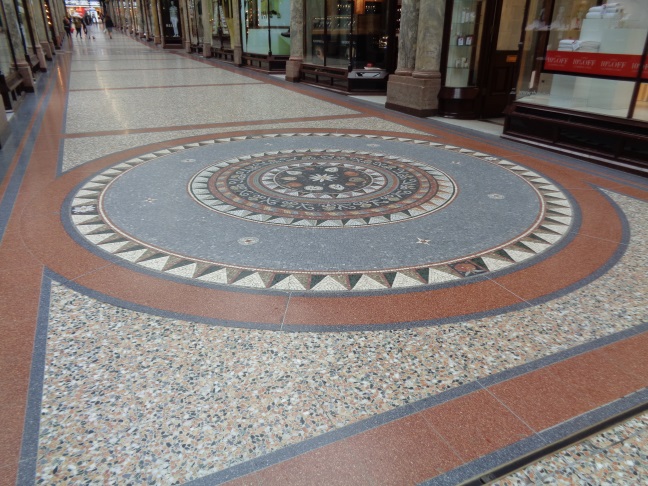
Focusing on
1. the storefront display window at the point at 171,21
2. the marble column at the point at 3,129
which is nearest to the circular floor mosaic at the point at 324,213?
the marble column at the point at 3,129

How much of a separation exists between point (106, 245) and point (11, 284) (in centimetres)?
56

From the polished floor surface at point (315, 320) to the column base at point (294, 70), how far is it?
25.4 ft

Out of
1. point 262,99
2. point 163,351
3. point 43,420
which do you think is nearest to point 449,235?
point 163,351

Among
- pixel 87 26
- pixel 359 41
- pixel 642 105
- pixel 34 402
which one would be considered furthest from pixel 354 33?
pixel 87 26

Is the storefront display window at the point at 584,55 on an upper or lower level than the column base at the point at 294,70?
upper

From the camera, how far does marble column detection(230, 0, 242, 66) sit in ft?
48.9

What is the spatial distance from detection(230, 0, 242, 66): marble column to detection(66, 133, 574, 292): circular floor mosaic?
460 inches

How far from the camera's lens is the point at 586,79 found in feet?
17.6

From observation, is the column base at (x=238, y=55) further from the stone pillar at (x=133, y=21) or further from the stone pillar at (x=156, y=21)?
the stone pillar at (x=133, y=21)

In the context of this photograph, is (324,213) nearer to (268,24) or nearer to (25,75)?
(25,75)

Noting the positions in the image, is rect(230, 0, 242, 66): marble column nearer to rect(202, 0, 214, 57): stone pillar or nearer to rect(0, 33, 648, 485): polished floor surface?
rect(202, 0, 214, 57): stone pillar

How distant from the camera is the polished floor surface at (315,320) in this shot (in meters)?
1.50

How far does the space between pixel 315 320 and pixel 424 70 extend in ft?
20.7

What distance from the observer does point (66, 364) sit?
1.87 metres
